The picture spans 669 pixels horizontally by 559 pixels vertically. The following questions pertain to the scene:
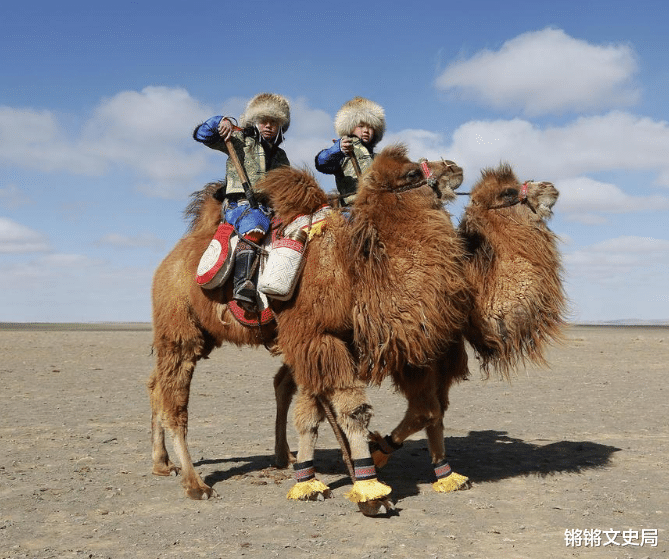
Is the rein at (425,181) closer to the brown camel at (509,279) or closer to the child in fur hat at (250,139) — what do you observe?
the brown camel at (509,279)

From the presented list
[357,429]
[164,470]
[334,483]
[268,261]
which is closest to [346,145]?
[268,261]

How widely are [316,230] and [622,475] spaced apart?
3820 millimetres

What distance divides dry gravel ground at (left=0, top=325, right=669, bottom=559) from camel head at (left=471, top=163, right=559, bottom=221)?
8.48 feet

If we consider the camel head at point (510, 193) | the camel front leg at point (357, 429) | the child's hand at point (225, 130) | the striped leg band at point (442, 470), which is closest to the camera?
the camel front leg at point (357, 429)

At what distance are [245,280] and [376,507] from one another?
2.27 metres

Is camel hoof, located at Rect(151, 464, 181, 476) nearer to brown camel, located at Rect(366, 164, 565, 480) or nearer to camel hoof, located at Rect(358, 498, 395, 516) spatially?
brown camel, located at Rect(366, 164, 565, 480)

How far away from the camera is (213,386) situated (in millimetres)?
15859

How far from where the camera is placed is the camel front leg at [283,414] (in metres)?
8.08

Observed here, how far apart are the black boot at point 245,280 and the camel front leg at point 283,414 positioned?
152 cm

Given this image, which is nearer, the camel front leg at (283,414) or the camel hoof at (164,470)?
the camel hoof at (164,470)

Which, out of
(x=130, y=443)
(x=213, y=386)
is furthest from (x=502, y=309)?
(x=213, y=386)

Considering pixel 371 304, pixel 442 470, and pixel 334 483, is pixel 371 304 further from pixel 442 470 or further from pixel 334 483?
pixel 334 483

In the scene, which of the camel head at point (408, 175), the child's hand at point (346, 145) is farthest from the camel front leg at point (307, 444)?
the child's hand at point (346, 145)

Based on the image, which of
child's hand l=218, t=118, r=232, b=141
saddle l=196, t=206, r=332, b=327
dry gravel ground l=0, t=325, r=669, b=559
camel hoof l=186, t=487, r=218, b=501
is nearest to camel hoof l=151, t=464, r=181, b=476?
dry gravel ground l=0, t=325, r=669, b=559
